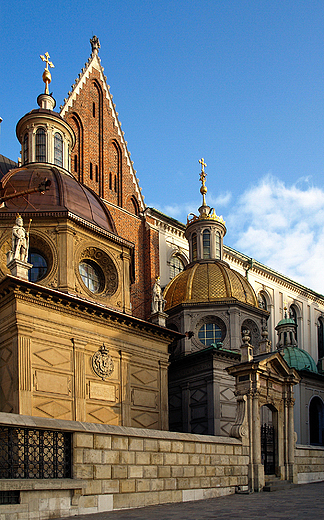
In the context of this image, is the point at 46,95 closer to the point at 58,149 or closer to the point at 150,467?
the point at 58,149

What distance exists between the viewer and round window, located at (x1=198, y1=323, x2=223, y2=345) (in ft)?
97.7

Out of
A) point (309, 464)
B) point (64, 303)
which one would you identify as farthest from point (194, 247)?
point (309, 464)

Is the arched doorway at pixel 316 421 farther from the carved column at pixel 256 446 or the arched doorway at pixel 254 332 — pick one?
the carved column at pixel 256 446

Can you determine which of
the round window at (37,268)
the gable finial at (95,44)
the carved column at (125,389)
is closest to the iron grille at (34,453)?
the carved column at (125,389)

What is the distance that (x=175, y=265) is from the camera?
121 feet

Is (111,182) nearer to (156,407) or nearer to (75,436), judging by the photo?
(156,407)

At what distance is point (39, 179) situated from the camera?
24.5 meters

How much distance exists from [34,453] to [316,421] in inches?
1060

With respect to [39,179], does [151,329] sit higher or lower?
lower

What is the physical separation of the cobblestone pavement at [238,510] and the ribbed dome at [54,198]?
1191 centimetres

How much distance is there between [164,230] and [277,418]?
18.0 meters

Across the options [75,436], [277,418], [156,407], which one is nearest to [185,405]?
[156,407]

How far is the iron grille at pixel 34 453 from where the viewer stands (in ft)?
34.1

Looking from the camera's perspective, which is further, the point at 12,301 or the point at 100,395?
the point at 100,395
